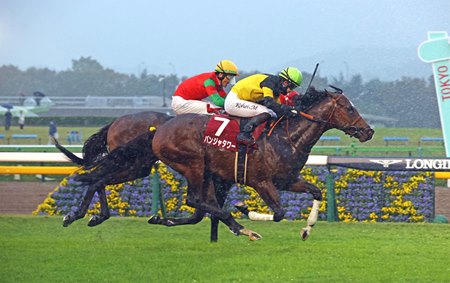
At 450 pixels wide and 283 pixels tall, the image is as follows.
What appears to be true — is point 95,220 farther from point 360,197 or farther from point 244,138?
point 360,197

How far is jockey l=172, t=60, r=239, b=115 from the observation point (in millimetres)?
8980

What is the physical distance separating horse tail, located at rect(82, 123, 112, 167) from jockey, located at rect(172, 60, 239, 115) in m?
1.04

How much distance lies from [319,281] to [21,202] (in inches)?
320

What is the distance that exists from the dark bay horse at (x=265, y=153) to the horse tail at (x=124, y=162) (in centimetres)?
36

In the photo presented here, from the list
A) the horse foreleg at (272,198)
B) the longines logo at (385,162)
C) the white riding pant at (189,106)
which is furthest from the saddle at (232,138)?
the longines logo at (385,162)

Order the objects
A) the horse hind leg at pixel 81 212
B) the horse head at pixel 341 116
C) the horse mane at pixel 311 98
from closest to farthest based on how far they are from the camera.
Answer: the horse head at pixel 341 116 < the horse mane at pixel 311 98 < the horse hind leg at pixel 81 212

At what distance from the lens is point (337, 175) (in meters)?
11.6

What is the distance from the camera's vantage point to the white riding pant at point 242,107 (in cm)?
854

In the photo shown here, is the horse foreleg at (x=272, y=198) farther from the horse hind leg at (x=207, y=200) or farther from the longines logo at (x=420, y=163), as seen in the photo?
the longines logo at (x=420, y=163)

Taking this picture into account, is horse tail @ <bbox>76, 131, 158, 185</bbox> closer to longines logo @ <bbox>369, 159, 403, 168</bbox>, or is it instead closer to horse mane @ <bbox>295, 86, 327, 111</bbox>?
horse mane @ <bbox>295, 86, 327, 111</bbox>

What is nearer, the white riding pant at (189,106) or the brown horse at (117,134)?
the white riding pant at (189,106)

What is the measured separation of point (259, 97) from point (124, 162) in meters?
1.67

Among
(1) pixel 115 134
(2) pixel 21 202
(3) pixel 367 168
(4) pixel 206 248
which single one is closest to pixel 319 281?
(4) pixel 206 248

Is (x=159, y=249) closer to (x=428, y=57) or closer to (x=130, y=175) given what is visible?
(x=130, y=175)
